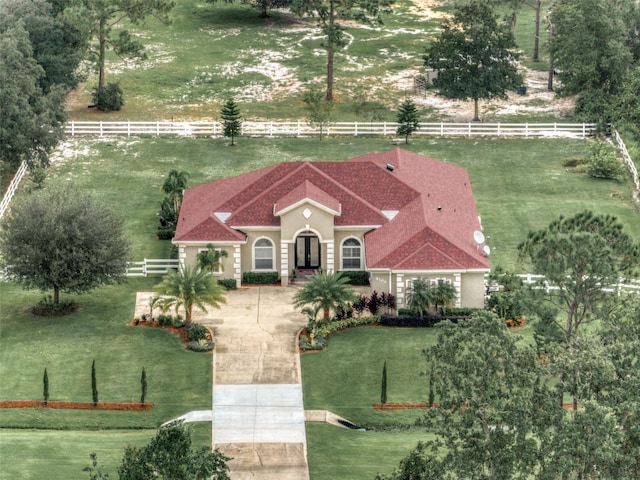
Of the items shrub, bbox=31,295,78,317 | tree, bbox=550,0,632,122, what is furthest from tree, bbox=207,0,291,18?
shrub, bbox=31,295,78,317

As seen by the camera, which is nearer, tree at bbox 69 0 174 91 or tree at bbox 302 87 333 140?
tree at bbox 302 87 333 140

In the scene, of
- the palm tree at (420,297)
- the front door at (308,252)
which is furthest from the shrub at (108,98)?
the palm tree at (420,297)

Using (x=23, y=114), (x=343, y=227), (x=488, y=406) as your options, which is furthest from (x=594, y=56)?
(x=488, y=406)

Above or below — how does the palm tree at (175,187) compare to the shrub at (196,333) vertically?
above

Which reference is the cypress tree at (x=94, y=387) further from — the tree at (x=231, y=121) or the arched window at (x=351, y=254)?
the tree at (x=231, y=121)

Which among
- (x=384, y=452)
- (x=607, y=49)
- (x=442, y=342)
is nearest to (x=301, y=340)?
(x=384, y=452)

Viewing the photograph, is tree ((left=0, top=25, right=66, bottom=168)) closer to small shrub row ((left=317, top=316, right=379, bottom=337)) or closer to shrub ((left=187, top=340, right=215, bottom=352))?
shrub ((left=187, top=340, right=215, bottom=352))
